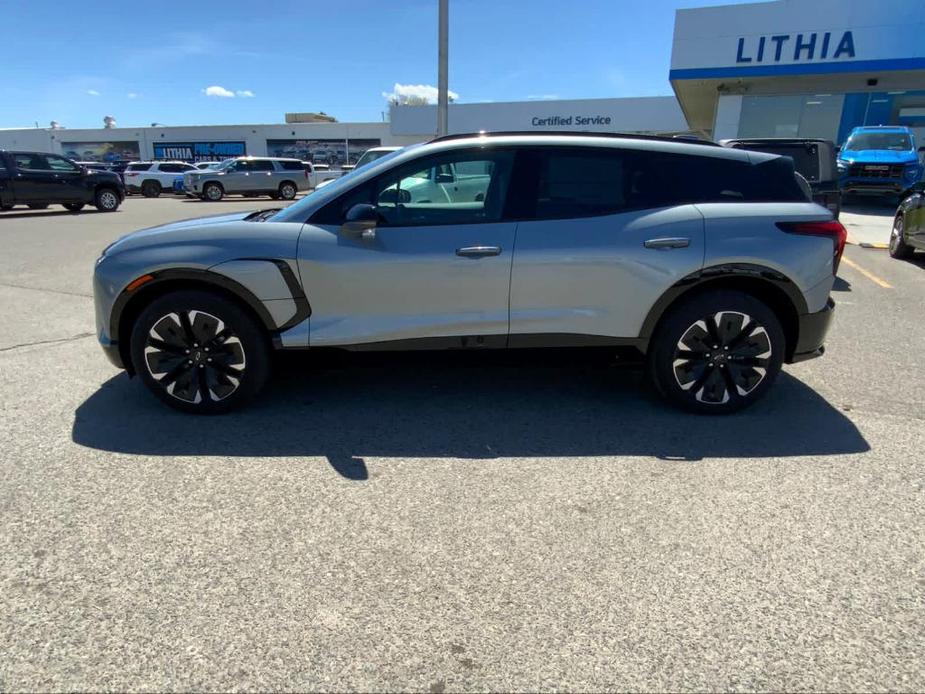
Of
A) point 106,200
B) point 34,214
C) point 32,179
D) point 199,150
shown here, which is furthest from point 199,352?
point 199,150

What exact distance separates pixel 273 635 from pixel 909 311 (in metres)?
7.35

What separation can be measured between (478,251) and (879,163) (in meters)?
18.8

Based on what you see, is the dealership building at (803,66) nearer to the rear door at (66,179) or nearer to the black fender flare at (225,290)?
the rear door at (66,179)

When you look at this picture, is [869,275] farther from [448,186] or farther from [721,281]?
[448,186]

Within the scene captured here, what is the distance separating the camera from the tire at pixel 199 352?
3.79 m

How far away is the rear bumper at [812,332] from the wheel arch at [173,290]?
10.9 ft

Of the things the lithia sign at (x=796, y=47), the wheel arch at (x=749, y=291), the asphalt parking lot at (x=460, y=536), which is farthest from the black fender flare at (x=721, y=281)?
the lithia sign at (x=796, y=47)

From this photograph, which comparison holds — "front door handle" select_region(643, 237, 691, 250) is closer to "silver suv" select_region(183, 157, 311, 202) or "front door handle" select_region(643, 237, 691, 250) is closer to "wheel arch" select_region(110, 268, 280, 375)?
"wheel arch" select_region(110, 268, 280, 375)

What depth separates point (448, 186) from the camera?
3990 mm

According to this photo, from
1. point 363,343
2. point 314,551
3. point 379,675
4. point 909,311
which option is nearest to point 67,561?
point 314,551

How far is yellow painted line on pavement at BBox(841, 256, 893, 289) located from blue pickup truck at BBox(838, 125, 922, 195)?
8.88 m

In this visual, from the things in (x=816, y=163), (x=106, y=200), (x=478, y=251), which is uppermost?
(x=816, y=163)

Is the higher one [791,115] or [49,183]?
[791,115]

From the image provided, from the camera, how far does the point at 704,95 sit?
2786 centimetres
